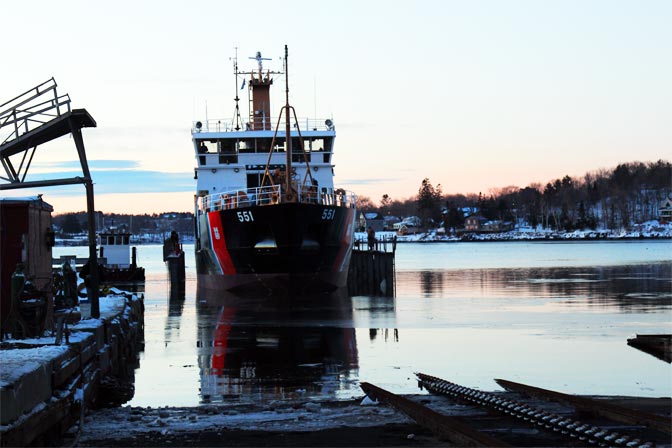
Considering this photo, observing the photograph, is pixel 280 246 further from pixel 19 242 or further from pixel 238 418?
pixel 238 418

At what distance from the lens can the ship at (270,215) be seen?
112ft

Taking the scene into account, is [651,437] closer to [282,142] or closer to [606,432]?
[606,432]

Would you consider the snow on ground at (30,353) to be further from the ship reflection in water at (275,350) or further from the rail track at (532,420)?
the rail track at (532,420)

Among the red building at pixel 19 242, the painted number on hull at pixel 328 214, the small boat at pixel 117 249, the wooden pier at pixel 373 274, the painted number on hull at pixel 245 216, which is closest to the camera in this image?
the red building at pixel 19 242

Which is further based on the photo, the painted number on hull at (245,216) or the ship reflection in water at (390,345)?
the painted number on hull at (245,216)

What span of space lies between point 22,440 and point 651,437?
6.03 m

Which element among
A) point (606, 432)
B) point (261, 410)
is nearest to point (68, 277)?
point (261, 410)

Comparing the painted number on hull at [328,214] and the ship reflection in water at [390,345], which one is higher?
the painted number on hull at [328,214]

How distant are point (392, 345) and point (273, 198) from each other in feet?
45.6

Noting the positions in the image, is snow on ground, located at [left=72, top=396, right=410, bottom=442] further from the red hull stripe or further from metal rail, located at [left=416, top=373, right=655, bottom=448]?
the red hull stripe

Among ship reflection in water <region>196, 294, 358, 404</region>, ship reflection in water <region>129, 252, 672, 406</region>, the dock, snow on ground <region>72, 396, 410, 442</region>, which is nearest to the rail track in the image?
snow on ground <region>72, 396, 410, 442</region>

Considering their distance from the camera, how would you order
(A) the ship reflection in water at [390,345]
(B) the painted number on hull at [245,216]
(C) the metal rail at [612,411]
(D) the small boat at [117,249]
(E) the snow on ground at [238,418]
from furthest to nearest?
(D) the small boat at [117,249] < (B) the painted number on hull at [245,216] < (A) the ship reflection in water at [390,345] < (E) the snow on ground at [238,418] < (C) the metal rail at [612,411]

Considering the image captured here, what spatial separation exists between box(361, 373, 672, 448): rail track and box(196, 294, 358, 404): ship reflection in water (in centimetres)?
273

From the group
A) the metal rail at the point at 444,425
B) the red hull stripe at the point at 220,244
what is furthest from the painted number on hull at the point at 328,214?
the metal rail at the point at 444,425
